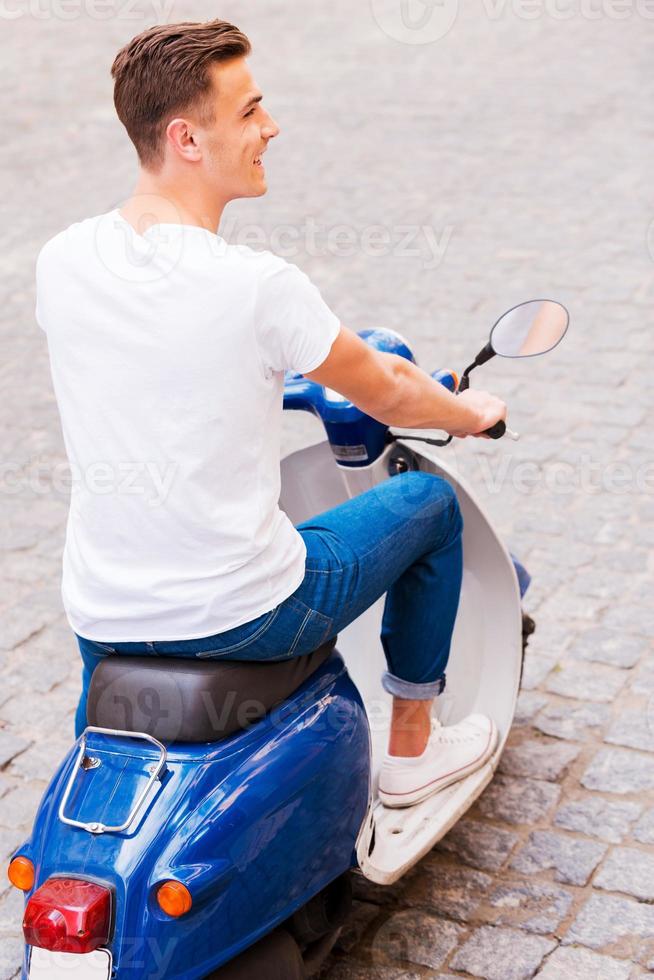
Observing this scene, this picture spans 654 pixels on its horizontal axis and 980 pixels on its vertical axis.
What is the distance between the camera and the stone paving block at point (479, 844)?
322cm

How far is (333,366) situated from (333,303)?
14.9ft

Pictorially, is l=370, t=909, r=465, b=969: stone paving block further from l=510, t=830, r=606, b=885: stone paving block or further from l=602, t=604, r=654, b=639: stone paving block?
l=602, t=604, r=654, b=639: stone paving block

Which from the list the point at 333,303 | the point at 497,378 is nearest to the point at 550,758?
the point at 497,378

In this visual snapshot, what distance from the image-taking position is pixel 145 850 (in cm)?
224

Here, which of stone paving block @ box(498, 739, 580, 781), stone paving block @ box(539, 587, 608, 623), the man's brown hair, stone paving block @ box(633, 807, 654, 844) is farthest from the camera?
stone paving block @ box(539, 587, 608, 623)

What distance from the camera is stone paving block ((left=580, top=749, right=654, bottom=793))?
11.3 ft

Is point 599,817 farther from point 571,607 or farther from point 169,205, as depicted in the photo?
point 169,205

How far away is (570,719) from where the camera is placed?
3.75 m

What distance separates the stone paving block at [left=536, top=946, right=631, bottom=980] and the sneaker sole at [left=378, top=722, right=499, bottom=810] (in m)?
0.44

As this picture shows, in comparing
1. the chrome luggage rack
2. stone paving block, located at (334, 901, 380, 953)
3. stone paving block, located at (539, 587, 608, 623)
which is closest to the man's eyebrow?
the chrome luggage rack

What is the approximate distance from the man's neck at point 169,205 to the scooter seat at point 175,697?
0.78 meters

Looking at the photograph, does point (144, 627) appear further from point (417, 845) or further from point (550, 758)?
point (550, 758)

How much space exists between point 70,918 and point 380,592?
898 mm

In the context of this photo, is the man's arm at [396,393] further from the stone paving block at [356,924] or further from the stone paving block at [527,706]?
the stone paving block at [527,706]
